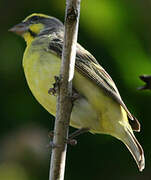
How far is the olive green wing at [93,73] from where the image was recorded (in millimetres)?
4621

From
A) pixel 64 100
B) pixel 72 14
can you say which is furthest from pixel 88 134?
pixel 72 14

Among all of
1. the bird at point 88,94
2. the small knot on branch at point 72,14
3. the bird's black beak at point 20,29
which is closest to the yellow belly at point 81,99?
the bird at point 88,94

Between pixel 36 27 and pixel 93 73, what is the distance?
50.0 inches

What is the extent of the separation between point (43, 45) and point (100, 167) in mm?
1682

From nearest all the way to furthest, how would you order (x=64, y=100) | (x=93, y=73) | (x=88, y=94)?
(x=64, y=100) → (x=88, y=94) → (x=93, y=73)

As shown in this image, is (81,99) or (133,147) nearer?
(81,99)

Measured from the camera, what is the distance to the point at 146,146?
5.77 meters

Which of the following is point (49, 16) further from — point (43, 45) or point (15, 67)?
point (43, 45)

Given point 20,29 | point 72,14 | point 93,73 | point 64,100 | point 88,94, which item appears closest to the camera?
point 72,14

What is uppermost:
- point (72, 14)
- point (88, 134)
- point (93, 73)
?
point (72, 14)

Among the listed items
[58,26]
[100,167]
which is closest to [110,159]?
[100,167]

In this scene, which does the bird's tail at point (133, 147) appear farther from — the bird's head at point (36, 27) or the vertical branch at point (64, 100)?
the bird's head at point (36, 27)

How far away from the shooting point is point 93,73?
471cm

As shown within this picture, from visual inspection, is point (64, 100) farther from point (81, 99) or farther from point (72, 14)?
point (81, 99)
